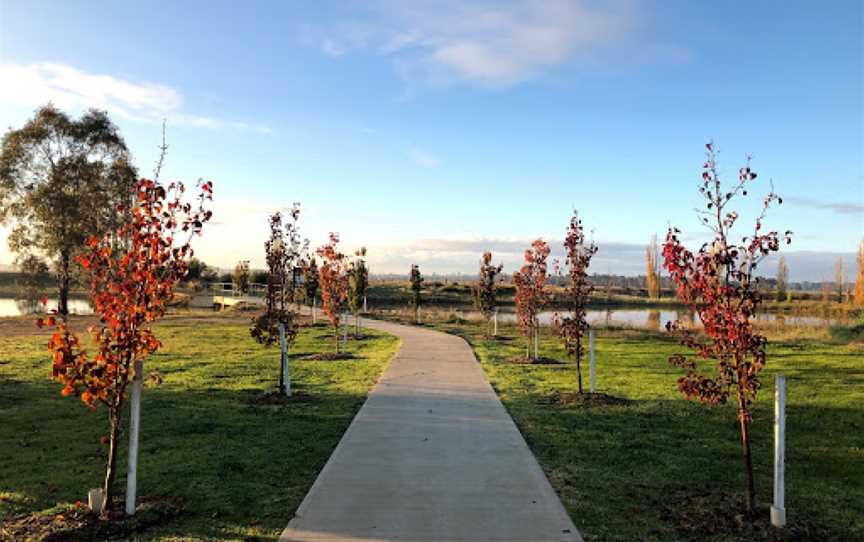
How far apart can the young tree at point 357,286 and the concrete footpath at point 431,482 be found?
12653 millimetres

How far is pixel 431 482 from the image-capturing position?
612 centimetres

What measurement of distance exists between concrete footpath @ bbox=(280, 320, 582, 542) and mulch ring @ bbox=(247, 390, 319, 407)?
1.28 metres

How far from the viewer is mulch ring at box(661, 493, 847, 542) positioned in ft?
16.5

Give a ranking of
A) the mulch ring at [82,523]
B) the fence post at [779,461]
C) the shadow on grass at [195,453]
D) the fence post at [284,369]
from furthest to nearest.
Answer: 1. the fence post at [284,369]
2. the shadow on grass at [195,453]
3. the fence post at [779,461]
4. the mulch ring at [82,523]

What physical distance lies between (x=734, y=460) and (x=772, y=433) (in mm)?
1942

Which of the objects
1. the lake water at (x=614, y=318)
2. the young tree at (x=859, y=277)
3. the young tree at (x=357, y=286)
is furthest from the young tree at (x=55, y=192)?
the young tree at (x=859, y=277)

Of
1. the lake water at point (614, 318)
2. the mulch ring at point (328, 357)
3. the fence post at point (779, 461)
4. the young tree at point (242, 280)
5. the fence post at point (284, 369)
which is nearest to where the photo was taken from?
the fence post at point (779, 461)

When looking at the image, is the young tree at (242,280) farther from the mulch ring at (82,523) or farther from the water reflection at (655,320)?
the mulch ring at (82,523)

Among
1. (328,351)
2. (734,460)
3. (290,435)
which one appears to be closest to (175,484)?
(290,435)

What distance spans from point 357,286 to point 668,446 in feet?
67.0

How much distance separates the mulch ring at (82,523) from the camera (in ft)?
16.0

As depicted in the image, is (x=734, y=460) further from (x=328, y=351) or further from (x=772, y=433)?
(x=328, y=351)

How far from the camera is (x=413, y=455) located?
7.11 meters

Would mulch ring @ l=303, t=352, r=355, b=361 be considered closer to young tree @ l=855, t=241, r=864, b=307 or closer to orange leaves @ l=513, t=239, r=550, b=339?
orange leaves @ l=513, t=239, r=550, b=339
